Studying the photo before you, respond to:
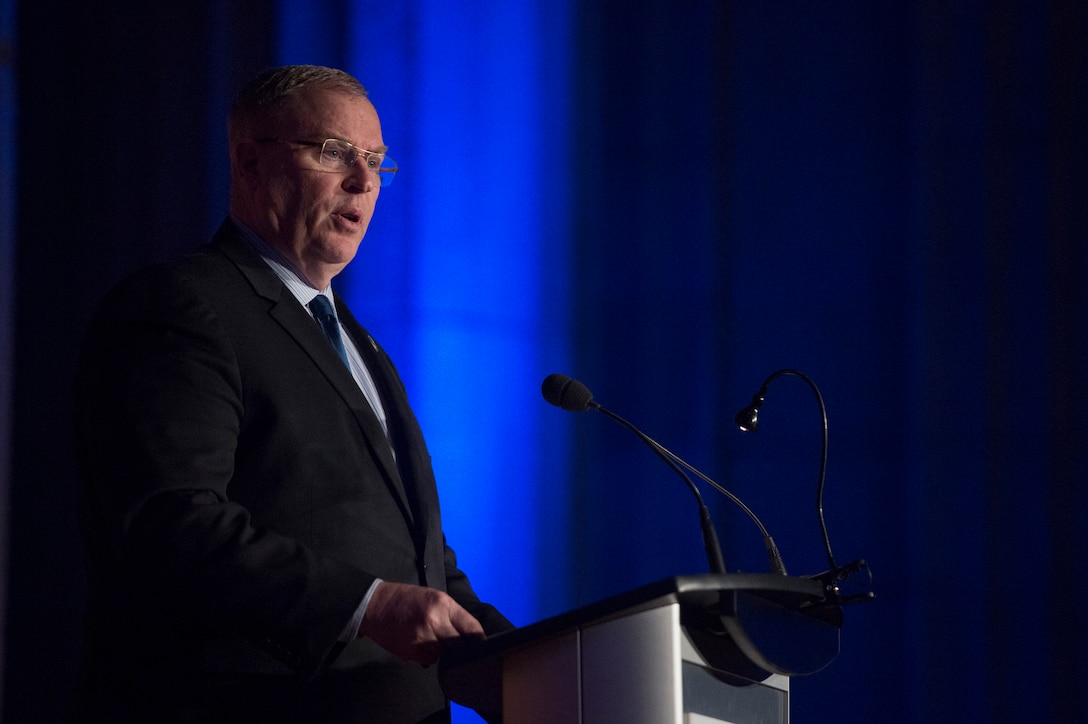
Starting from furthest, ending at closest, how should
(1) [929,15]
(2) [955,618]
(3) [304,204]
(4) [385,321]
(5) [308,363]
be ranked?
(1) [929,15]
(2) [955,618]
(4) [385,321]
(3) [304,204]
(5) [308,363]

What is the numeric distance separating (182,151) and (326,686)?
1572 millimetres

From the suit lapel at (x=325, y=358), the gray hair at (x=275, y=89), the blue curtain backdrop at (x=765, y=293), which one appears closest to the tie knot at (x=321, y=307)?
the suit lapel at (x=325, y=358)

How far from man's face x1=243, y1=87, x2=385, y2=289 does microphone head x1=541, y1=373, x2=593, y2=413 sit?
41 centimetres

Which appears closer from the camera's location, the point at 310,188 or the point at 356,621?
the point at 356,621

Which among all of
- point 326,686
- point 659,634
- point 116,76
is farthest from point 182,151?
point 659,634

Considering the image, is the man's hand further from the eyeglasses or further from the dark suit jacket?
the eyeglasses

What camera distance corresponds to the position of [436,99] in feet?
9.92

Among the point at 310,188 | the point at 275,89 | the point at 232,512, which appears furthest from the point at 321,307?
the point at 232,512

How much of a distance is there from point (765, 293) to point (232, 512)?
83.8 inches

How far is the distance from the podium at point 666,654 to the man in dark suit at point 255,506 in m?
0.10

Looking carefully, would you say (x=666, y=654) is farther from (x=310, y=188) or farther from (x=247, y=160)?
(x=247, y=160)

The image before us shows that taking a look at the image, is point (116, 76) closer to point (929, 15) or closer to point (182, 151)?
point (182, 151)

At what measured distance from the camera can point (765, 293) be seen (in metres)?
3.22

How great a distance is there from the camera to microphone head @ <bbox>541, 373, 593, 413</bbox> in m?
1.69
